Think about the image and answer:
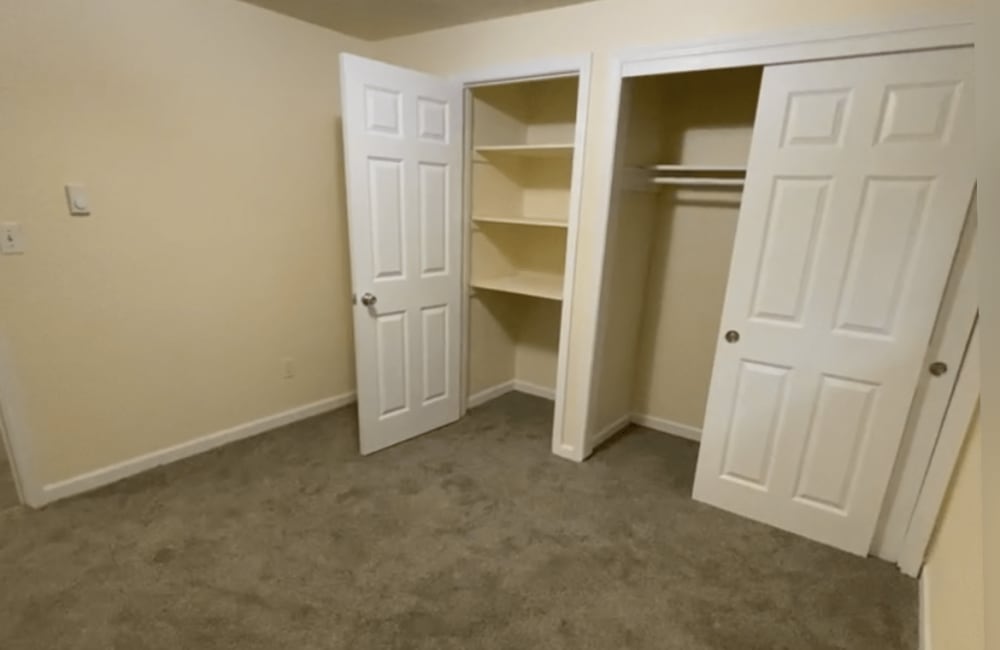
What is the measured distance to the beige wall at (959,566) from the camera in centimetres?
134

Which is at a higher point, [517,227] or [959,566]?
[517,227]

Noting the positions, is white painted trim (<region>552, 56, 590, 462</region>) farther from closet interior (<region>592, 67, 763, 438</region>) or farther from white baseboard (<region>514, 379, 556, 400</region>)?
white baseboard (<region>514, 379, 556, 400</region>)

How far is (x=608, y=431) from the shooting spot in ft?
10.3

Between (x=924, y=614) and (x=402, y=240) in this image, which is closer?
(x=924, y=614)

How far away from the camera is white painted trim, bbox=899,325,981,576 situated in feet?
5.93

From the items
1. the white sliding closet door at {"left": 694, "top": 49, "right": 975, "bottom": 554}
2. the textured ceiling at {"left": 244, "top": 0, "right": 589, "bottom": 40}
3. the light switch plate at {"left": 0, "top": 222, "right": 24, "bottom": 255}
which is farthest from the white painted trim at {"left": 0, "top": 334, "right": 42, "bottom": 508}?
the white sliding closet door at {"left": 694, "top": 49, "right": 975, "bottom": 554}

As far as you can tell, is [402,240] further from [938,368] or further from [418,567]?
[938,368]

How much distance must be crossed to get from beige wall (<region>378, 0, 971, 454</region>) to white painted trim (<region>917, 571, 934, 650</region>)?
151 cm

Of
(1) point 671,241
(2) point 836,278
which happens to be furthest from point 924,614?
(1) point 671,241

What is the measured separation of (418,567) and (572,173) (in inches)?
80.2

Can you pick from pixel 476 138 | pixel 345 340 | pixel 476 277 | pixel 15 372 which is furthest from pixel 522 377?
pixel 15 372

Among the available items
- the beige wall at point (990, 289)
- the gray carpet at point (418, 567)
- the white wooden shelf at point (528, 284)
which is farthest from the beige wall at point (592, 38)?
the beige wall at point (990, 289)

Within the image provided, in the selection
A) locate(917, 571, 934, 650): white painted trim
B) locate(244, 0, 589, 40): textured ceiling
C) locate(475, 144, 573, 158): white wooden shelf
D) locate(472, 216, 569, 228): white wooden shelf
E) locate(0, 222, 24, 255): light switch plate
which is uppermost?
locate(244, 0, 589, 40): textured ceiling

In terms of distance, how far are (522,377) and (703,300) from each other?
1.51 m
